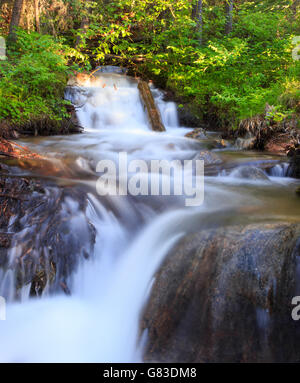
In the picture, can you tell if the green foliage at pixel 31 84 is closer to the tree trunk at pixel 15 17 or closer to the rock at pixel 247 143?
the tree trunk at pixel 15 17

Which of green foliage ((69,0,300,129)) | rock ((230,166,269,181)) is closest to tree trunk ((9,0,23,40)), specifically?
green foliage ((69,0,300,129))

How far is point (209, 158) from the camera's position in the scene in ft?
18.7

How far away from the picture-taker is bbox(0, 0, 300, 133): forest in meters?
6.62

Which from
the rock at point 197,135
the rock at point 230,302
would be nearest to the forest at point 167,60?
the rock at point 197,135

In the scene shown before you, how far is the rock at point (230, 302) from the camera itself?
211 cm

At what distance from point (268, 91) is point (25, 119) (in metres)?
5.52

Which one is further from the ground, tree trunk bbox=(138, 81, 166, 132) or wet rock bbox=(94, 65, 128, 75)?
wet rock bbox=(94, 65, 128, 75)

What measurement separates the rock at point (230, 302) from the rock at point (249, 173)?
7.90ft

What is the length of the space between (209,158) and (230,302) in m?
→ 3.73

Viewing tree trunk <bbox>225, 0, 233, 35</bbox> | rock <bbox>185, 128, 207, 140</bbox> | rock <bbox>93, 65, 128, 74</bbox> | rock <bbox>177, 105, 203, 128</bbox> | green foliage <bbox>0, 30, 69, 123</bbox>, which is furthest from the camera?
tree trunk <bbox>225, 0, 233, 35</bbox>

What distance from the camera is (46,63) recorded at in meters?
6.93

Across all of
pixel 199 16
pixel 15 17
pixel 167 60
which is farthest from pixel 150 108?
pixel 199 16

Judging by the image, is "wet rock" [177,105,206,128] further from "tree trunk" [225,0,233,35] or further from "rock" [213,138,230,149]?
"tree trunk" [225,0,233,35]

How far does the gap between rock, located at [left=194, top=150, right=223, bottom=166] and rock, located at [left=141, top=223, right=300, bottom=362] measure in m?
2.95
